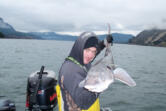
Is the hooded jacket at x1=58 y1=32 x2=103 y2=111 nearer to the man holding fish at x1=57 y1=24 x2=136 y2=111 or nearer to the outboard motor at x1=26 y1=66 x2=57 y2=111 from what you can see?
the man holding fish at x1=57 y1=24 x2=136 y2=111

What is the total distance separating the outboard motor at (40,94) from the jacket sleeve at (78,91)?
2992mm

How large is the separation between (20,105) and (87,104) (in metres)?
7.62

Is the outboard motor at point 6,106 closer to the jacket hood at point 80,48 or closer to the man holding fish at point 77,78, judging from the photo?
the man holding fish at point 77,78

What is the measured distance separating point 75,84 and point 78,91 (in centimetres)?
13

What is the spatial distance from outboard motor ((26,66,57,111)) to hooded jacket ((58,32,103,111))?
2567mm

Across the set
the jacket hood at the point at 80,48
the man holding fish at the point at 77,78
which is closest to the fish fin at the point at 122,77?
A: the man holding fish at the point at 77,78

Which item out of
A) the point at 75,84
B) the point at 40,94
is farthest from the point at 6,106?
the point at 75,84

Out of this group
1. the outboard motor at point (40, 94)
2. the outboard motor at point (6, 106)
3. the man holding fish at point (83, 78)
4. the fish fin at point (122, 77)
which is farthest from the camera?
the outboard motor at point (40, 94)

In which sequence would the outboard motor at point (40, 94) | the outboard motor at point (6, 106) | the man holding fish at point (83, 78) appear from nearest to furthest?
the man holding fish at point (83, 78) → the outboard motor at point (6, 106) → the outboard motor at point (40, 94)

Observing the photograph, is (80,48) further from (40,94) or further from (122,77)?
(40,94)

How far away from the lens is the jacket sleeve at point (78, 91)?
9.16ft

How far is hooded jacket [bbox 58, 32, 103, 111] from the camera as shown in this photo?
2832 mm

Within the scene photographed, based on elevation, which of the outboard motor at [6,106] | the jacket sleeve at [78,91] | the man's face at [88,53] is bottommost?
the outboard motor at [6,106]

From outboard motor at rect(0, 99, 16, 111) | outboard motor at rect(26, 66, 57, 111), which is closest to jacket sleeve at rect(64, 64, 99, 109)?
outboard motor at rect(26, 66, 57, 111)
